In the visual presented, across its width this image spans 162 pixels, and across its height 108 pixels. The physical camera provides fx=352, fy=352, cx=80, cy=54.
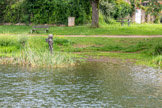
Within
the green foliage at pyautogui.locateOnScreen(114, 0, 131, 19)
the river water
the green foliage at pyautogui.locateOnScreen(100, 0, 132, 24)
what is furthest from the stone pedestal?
the river water

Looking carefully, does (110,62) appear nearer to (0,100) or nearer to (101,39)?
(101,39)

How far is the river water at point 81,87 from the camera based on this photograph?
1141 cm

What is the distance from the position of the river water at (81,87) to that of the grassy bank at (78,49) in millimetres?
1072

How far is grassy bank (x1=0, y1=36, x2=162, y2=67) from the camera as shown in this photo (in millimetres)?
18750

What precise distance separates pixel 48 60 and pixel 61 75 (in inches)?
103

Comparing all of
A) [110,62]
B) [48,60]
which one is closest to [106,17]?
[110,62]

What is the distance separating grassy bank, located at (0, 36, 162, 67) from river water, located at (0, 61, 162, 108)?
1.07 meters

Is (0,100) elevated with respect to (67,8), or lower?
lower

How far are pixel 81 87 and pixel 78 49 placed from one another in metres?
12.4

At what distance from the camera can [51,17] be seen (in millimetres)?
39844

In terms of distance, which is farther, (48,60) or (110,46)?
(110,46)

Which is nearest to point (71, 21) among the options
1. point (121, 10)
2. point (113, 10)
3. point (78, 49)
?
point (113, 10)

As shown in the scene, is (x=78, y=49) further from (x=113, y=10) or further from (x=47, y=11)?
(x=113, y=10)

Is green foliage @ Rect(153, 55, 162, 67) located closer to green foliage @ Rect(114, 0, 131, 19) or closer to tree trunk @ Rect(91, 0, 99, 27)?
tree trunk @ Rect(91, 0, 99, 27)
